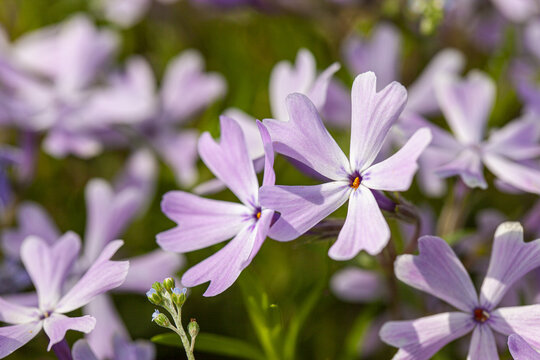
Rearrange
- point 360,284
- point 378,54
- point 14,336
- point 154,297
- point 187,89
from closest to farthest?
point 154,297, point 14,336, point 360,284, point 378,54, point 187,89

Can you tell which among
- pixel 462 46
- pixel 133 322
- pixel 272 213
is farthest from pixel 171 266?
pixel 462 46

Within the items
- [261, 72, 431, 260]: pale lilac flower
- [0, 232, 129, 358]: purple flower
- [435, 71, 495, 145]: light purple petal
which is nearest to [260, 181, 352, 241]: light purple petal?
[261, 72, 431, 260]: pale lilac flower

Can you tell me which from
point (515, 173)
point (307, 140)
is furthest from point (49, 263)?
point (515, 173)

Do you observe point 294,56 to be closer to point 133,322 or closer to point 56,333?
point 133,322

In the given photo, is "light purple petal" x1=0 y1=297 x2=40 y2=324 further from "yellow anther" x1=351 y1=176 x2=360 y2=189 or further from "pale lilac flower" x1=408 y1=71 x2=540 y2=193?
"pale lilac flower" x1=408 y1=71 x2=540 y2=193

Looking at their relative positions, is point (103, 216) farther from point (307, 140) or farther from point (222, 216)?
point (307, 140)

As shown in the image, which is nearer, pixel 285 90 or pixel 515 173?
pixel 515 173

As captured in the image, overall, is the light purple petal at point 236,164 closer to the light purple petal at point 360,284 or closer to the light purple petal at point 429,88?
the light purple petal at point 360,284
